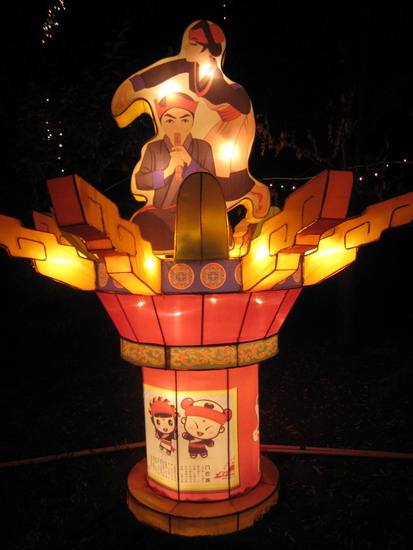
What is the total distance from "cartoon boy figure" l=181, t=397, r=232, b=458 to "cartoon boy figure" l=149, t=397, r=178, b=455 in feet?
0.39

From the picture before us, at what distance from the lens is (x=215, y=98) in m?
4.92

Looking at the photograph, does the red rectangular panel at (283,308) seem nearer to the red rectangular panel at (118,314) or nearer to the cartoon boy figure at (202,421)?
the cartoon boy figure at (202,421)

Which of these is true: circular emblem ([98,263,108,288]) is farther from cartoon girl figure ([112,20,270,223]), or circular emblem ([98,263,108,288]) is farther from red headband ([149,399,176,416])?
red headband ([149,399,176,416])

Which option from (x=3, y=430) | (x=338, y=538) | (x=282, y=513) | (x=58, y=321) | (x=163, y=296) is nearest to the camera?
(x=163, y=296)

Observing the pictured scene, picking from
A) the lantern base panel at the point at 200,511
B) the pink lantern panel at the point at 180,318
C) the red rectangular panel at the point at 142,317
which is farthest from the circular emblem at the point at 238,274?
the lantern base panel at the point at 200,511

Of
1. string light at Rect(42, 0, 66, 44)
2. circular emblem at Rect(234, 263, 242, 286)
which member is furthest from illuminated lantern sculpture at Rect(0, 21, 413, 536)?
string light at Rect(42, 0, 66, 44)

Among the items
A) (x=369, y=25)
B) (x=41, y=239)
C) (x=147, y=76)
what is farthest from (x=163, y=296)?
(x=369, y=25)

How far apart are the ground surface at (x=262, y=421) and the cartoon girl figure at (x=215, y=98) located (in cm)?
340

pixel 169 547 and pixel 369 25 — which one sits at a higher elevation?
pixel 369 25

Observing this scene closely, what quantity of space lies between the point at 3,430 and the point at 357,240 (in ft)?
21.6

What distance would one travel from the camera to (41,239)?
4.34 m

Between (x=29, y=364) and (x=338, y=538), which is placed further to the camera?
(x=29, y=364)

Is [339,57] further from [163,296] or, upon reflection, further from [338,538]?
[338,538]

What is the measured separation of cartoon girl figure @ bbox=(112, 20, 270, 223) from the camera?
4.91 meters
